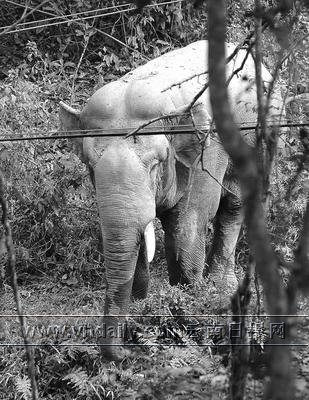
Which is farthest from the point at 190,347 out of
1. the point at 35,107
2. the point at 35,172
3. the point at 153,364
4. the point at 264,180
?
the point at 35,107

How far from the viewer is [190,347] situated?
17.2 feet

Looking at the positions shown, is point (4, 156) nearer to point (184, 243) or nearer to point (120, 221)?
point (184, 243)

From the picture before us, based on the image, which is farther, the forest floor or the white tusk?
the white tusk

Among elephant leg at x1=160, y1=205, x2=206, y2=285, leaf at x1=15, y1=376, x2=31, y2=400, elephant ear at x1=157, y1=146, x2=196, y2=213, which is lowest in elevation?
leaf at x1=15, y1=376, x2=31, y2=400

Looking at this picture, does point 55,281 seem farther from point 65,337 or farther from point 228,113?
point 228,113

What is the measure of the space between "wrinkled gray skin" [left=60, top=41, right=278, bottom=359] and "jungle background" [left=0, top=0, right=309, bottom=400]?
31cm

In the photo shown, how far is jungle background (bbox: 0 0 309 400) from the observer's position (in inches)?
178

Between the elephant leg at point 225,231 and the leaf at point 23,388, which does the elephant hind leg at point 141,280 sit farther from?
the leaf at point 23,388

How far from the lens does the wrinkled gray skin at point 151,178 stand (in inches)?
220

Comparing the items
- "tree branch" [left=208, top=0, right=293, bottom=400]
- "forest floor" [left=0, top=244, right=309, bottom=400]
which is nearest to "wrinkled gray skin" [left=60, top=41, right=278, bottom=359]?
"forest floor" [left=0, top=244, right=309, bottom=400]

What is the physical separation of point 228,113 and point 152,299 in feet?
15.4

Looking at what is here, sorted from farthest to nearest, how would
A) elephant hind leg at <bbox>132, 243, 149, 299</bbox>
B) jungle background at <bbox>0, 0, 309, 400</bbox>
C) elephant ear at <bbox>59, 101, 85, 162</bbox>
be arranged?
elephant hind leg at <bbox>132, 243, 149, 299</bbox>
elephant ear at <bbox>59, 101, 85, 162</bbox>
jungle background at <bbox>0, 0, 309, 400</bbox>

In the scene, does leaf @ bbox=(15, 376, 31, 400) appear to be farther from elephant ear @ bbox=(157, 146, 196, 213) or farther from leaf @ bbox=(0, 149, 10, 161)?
leaf @ bbox=(0, 149, 10, 161)

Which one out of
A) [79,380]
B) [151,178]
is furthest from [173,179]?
[79,380]
